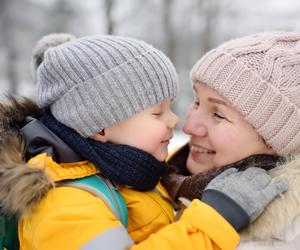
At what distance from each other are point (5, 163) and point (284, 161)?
1.07 metres

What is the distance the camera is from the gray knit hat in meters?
1.57

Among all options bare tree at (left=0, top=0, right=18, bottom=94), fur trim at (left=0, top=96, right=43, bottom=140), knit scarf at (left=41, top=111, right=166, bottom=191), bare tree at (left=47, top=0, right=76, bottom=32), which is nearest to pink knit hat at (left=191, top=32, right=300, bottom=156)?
knit scarf at (left=41, top=111, right=166, bottom=191)

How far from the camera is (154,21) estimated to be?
28.8 feet

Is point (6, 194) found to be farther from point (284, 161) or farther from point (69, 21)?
point (69, 21)

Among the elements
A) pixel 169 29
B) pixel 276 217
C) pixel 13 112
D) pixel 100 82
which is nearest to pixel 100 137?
pixel 100 82

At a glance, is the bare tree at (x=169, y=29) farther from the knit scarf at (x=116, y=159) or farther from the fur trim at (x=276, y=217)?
the fur trim at (x=276, y=217)

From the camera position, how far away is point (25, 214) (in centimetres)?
135

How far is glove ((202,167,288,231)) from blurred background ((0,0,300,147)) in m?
6.54

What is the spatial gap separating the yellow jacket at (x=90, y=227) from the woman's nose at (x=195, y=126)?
438 millimetres

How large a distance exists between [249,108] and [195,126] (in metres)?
0.27

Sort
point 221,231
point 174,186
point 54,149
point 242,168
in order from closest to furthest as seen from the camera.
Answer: point 221,231 < point 54,149 < point 242,168 < point 174,186

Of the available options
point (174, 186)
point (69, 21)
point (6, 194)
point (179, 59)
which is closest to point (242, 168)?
point (174, 186)

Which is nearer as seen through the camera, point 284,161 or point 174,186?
point 284,161

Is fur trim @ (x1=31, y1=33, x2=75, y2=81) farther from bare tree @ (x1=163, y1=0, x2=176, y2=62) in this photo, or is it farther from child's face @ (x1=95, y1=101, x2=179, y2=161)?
bare tree @ (x1=163, y1=0, x2=176, y2=62)
